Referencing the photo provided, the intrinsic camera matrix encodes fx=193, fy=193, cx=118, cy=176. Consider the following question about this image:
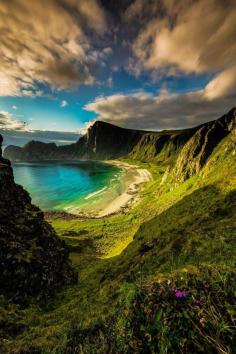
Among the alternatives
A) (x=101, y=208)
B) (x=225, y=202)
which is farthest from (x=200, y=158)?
(x=225, y=202)

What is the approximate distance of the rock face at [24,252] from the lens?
18766 mm

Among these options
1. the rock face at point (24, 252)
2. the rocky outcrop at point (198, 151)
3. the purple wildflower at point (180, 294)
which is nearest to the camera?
the purple wildflower at point (180, 294)

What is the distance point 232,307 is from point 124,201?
10551 cm

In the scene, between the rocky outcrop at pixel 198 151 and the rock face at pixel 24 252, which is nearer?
the rock face at pixel 24 252

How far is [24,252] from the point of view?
70.0ft

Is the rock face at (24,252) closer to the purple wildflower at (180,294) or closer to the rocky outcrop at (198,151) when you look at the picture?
the purple wildflower at (180,294)

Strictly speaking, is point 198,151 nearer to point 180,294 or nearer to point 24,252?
point 24,252

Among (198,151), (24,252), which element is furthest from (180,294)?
(198,151)

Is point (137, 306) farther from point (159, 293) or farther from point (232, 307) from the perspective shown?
point (232, 307)

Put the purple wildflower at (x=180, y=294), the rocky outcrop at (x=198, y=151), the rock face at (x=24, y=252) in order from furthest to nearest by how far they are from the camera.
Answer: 1. the rocky outcrop at (x=198, y=151)
2. the rock face at (x=24, y=252)
3. the purple wildflower at (x=180, y=294)

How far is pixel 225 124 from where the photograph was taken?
11875cm

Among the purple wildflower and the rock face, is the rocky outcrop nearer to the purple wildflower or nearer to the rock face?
the rock face

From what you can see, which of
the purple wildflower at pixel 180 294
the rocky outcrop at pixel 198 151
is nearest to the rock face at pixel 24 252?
the purple wildflower at pixel 180 294

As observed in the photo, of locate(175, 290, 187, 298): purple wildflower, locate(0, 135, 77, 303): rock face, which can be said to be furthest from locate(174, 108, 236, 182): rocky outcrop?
locate(175, 290, 187, 298): purple wildflower
